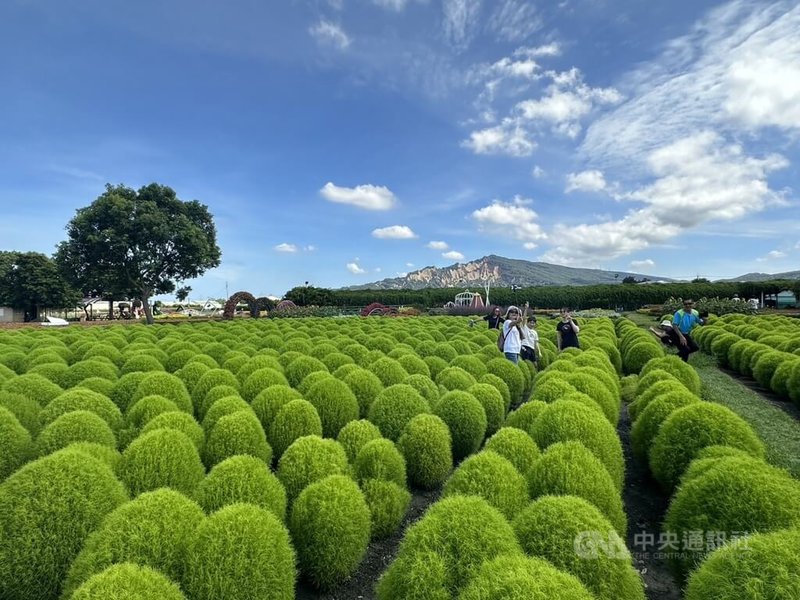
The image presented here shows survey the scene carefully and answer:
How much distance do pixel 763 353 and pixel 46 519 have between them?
18.2m

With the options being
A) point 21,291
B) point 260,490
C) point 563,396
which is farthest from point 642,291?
point 21,291

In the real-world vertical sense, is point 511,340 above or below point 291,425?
above

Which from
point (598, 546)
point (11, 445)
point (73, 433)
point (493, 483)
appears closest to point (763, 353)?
point (493, 483)

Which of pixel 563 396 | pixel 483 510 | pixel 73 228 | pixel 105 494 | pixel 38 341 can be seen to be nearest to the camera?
pixel 483 510

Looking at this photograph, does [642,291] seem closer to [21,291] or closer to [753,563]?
[753,563]

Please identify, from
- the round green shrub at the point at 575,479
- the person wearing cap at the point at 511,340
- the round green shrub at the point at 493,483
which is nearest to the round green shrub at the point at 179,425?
the round green shrub at the point at 493,483

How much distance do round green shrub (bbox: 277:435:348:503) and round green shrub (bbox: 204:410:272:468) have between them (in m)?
0.81

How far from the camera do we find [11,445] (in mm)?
6125

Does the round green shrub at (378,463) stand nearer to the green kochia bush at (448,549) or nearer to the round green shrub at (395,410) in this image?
the round green shrub at (395,410)

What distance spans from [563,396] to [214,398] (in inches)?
233

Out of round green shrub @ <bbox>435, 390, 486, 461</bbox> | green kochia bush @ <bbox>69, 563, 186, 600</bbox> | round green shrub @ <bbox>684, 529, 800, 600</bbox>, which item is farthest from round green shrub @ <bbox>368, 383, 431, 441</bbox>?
round green shrub @ <bbox>684, 529, 800, 600</bbox>

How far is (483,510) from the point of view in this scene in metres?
3.87

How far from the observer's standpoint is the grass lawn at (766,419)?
7.17 meters

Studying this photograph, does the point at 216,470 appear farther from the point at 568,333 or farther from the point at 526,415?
the point at 568,333
